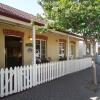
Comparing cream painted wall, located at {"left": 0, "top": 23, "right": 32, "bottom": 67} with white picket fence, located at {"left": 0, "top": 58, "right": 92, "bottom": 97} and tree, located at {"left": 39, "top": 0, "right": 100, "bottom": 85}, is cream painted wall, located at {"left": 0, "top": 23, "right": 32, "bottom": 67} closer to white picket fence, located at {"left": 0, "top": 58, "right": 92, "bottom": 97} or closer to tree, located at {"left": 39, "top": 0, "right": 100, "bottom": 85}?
white picket fence, located at {"left": 0, "top": 58, "right": 92, "bottom": 97}

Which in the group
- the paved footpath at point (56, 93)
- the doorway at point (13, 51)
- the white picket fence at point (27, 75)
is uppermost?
the doorway at point (13, 51)

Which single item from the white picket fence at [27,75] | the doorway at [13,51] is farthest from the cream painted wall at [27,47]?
the white picket fence at [27,75]

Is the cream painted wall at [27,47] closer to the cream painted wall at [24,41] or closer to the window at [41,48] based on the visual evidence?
the cream painted wall at [24,41]

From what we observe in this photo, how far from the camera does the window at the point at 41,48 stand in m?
15.9

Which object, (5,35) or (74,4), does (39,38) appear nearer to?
(5,35)

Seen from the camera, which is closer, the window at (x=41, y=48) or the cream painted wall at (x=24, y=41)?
the cream painted wall at (x=24, y=41)

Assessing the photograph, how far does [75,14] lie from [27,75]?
10.9ft

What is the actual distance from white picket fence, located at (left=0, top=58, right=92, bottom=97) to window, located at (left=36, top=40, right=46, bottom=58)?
74.8 inches

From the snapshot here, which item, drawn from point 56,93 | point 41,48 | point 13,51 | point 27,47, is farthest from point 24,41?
point 56,93

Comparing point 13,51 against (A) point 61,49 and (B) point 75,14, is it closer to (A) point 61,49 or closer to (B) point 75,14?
(B) point 75,14

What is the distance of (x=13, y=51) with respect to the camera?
1384 cm

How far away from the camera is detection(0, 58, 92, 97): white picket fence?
29.3 feet

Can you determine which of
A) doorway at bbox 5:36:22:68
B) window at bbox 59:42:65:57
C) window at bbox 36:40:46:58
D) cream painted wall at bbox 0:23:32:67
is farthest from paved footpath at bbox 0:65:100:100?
window at bbox 59:42:65:57

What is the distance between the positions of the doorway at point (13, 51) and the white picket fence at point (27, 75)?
6.96 ft
